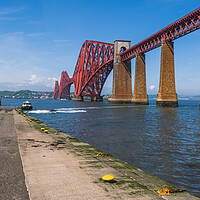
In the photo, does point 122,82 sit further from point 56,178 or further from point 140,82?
point 56,178

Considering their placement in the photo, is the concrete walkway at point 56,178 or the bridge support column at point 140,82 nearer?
the concrete walkway at point 56,178

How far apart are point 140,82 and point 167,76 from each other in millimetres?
20207

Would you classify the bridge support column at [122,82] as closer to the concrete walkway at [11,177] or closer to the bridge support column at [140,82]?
the bridge support column at [140,82]

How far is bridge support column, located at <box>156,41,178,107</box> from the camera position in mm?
64894

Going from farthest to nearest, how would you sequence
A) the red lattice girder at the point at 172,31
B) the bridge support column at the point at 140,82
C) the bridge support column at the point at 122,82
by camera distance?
the bridge support column at the point at 122,82, the bridge support column at the point at 140,82, the red lattice girder at the point at 172,31

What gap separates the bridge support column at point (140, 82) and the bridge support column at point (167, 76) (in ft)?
60.1

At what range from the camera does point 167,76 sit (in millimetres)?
65062

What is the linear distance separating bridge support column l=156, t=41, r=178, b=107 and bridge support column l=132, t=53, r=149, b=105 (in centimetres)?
1833

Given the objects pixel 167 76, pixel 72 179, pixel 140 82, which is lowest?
pixel 72 179

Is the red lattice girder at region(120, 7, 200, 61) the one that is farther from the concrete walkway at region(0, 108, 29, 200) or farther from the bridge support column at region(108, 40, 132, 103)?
the concrete walkway at region(0, 108, 29, 200)

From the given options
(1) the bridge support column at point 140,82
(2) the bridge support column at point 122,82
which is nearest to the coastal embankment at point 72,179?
(1) the bridge support column at point 140,82

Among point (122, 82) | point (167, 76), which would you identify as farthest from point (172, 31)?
point (122, 82)

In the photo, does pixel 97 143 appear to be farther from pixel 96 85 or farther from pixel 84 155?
pixel 96 85

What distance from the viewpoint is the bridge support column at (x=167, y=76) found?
2555 inches
